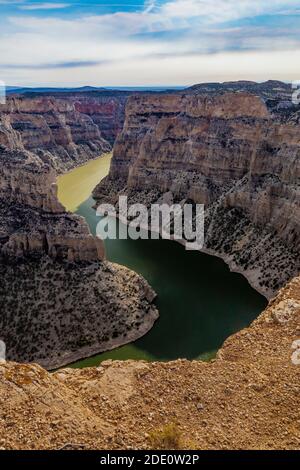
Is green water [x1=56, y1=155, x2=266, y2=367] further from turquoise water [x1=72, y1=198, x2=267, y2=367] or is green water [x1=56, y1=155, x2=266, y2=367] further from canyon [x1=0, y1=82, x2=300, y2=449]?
canyon [x1=0, y1=82, x2=300, y2=449]

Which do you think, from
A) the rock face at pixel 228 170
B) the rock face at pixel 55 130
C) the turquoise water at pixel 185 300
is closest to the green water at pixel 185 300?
the turquoise water at pixel 185 300

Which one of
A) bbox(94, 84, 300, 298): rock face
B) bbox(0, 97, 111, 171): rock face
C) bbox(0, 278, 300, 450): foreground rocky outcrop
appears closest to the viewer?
bbox(0, 278, 300, 450): foreground rocky outcrop

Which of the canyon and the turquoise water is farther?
the turquoise water

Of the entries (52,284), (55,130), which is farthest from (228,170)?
(55,130)

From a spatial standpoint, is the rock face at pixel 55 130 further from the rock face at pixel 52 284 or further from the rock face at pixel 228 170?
the rock face at pixel 52 284

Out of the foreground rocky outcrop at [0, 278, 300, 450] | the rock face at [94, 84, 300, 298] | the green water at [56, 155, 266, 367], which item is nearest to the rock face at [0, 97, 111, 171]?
the rock face at [94, 84, 300, 298]

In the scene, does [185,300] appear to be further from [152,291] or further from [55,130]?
[55,130]
